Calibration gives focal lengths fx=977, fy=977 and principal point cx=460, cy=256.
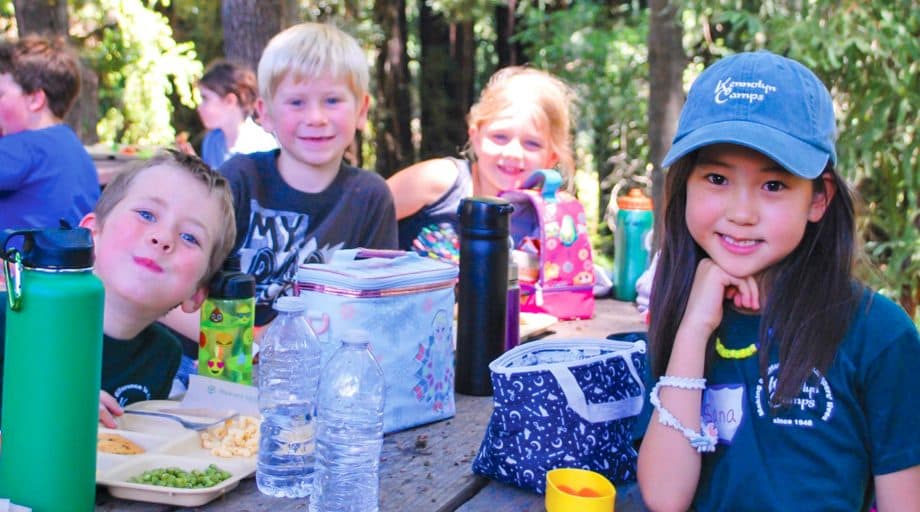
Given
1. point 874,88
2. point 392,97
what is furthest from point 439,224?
point 392,97

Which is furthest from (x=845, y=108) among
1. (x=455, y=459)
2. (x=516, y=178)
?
(x=455, y=459)

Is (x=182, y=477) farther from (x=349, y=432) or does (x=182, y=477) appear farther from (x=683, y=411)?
(x=683, y=411)

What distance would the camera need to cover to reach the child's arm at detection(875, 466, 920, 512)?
1.58 metres

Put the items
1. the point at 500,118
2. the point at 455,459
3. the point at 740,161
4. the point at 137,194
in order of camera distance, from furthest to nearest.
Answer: the point at 500,118, the point at 137,194, the point at 455,459, the point at 740,161

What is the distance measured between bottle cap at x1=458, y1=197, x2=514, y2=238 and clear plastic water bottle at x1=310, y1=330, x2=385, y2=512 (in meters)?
0.66

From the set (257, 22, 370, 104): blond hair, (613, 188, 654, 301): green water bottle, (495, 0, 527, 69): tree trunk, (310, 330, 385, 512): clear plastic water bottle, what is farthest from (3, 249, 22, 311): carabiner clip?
(495, 0, 527, 69): tree trunk

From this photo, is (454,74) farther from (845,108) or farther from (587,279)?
(587,279)

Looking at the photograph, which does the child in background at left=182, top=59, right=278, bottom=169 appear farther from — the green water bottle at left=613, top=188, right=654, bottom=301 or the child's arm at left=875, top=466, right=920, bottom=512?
the child's arm at left=875, top=466, right=920, bottom=512

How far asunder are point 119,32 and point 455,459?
8.25 metres

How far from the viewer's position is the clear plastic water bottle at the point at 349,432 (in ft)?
5.08

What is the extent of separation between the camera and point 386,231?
3.06 meters

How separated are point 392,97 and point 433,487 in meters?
11.3

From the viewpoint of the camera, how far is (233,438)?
1.82 metres

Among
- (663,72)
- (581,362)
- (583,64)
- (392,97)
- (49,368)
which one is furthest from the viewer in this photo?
(392,97)
